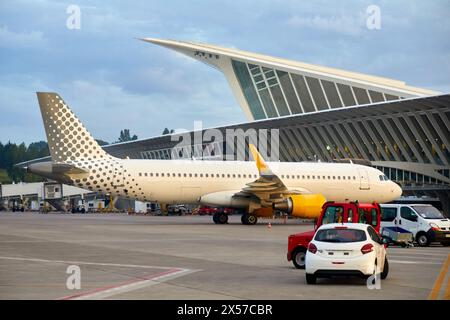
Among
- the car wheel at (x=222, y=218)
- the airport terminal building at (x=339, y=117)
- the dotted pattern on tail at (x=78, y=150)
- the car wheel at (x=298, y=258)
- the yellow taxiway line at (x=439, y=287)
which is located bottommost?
the yellow taxiway line at (x=439, y=287)

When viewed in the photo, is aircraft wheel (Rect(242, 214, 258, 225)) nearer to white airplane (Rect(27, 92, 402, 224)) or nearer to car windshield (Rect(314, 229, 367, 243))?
white airplane (Rect(27, 92, 402, 224))

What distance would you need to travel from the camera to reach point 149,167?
48156 millimetres

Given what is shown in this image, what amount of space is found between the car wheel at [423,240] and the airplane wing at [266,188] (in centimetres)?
1555

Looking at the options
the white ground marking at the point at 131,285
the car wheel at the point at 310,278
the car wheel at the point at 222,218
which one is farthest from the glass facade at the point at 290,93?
the car wheel at the point at 310,278

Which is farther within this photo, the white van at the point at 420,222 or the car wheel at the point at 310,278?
the white van at the point at 420,222

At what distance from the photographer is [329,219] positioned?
22516mm

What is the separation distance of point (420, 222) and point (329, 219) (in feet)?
33.8

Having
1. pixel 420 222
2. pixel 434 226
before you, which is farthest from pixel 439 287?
pixel 420 222

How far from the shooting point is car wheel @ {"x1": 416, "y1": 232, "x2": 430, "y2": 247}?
31609 millimetres

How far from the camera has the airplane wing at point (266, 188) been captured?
46.9 metres

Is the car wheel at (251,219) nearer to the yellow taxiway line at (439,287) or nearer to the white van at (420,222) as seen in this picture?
the white van at (420,222)

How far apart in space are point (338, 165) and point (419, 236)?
22316 millimetres

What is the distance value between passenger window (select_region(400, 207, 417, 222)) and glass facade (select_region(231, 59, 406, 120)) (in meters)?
58.3
